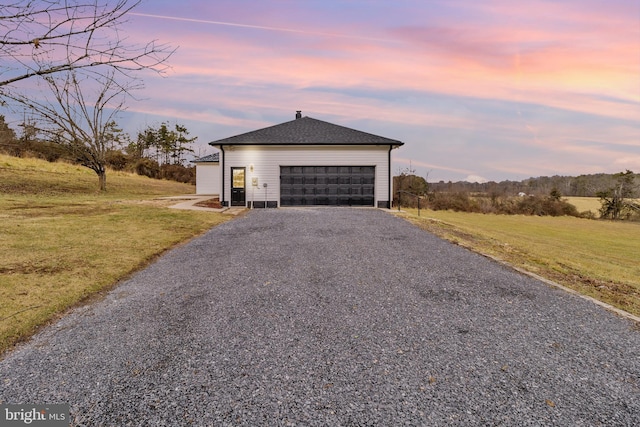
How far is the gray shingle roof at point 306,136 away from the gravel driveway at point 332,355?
12.4 meters

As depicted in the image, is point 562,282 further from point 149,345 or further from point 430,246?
point 149,345

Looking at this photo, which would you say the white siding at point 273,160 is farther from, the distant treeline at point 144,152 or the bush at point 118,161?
the bush at point 118,161

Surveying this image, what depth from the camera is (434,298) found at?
4.60 m

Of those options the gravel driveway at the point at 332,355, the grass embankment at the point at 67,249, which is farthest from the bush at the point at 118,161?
the gravel driveway at the point at 332,355

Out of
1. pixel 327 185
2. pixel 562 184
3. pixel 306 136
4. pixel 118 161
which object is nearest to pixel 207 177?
pixel 306 136

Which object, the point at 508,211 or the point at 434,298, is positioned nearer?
the point at 434,298

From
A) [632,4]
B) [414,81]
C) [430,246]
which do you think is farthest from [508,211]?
[430,246]

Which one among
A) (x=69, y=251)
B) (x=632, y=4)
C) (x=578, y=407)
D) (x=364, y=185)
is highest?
(x=632, y=4)

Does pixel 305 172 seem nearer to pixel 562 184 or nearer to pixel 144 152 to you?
pixel 144 152

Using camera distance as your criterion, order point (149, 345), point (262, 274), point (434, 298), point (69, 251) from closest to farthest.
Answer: point (149, 345) < point (434, 298) < point (262, 274) < point (69, 251)

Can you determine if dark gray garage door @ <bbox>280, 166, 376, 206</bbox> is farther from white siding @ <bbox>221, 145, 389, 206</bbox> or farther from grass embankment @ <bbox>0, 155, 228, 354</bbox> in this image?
grass embankment @ <bbox>0, 155, 228, 354</bbox>

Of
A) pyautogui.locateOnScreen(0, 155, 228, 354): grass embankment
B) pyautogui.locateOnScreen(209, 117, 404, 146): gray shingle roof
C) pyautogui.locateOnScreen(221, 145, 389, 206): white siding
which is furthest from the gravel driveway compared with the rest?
pyautogui.locateOnScreen(209, 117, 404, 146): gray shingle roof

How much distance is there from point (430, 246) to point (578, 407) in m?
5.99

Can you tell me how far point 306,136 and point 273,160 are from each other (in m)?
2.46
